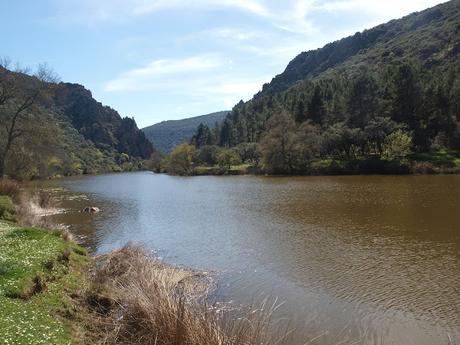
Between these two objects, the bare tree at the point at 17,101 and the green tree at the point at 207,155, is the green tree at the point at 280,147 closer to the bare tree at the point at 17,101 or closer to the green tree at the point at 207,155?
the green tree at the point at 207,155

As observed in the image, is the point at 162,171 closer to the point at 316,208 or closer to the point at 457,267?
the point at 316,208

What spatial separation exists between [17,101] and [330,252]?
42740 millimetres

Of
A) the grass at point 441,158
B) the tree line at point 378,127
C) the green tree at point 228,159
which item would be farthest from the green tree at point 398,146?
the green tree at point 228,159

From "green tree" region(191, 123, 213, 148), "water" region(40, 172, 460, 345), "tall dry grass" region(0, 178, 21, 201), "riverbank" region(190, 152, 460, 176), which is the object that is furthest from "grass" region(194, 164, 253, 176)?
"tall dry grass" region(0, 178, 21, 201)

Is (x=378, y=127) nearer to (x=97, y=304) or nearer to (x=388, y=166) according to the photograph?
(x=388, y=166)

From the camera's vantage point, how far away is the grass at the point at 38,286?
10219 mm

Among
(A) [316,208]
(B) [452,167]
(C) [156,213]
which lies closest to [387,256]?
(A) [316,208]

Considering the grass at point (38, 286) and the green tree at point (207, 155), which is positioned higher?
the green tree at point (207, 155)

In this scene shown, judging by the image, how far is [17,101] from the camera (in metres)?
50.6

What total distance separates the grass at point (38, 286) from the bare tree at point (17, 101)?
30158mm

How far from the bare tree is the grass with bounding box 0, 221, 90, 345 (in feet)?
98.9

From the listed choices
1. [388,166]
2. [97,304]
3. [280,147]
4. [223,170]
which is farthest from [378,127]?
[97,304]

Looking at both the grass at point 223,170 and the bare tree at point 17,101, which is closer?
the bare tree at point 17,101

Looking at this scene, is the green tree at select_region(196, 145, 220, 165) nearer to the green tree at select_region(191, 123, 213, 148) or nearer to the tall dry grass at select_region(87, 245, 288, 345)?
the green tree at select_region(191, 123, 213, 148)
